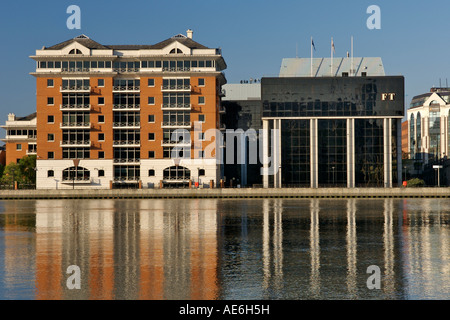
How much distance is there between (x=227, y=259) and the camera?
34750 millimetres

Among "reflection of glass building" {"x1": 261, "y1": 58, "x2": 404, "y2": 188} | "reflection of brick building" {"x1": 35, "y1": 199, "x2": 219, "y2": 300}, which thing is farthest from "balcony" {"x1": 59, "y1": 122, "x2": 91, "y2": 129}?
"reflection of brick building" {"x1": 35, "y1": 199, "x2": 219, "y2": 300}

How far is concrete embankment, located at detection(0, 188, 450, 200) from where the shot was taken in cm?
12200

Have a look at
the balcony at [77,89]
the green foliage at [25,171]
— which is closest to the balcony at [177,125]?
the balcony at [77,89]

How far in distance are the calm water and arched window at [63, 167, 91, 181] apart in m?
78.9

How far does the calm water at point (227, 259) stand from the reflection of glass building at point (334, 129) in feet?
243

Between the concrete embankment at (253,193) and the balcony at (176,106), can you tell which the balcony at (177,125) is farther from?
the concrete embankment at (253,193)

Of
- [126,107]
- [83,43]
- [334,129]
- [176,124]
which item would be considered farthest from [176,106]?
[334,129]

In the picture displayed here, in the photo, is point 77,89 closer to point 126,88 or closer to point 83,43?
point 126,88

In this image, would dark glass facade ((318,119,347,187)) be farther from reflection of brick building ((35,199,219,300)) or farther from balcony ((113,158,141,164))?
reflection of brick building ((35,199,219,300))

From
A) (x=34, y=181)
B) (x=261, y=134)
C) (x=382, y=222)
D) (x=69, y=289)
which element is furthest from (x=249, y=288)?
(x=34, y=181)

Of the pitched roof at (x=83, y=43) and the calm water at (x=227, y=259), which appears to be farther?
the pitched roof at (x=83, y=43)

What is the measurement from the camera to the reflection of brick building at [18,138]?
6732 inches

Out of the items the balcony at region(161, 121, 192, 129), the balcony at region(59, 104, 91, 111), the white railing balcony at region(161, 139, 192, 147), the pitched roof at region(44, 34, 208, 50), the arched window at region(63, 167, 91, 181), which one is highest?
the pitched roof at region(44, 34, 208, 50)

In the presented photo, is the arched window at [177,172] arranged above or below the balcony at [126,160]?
below
